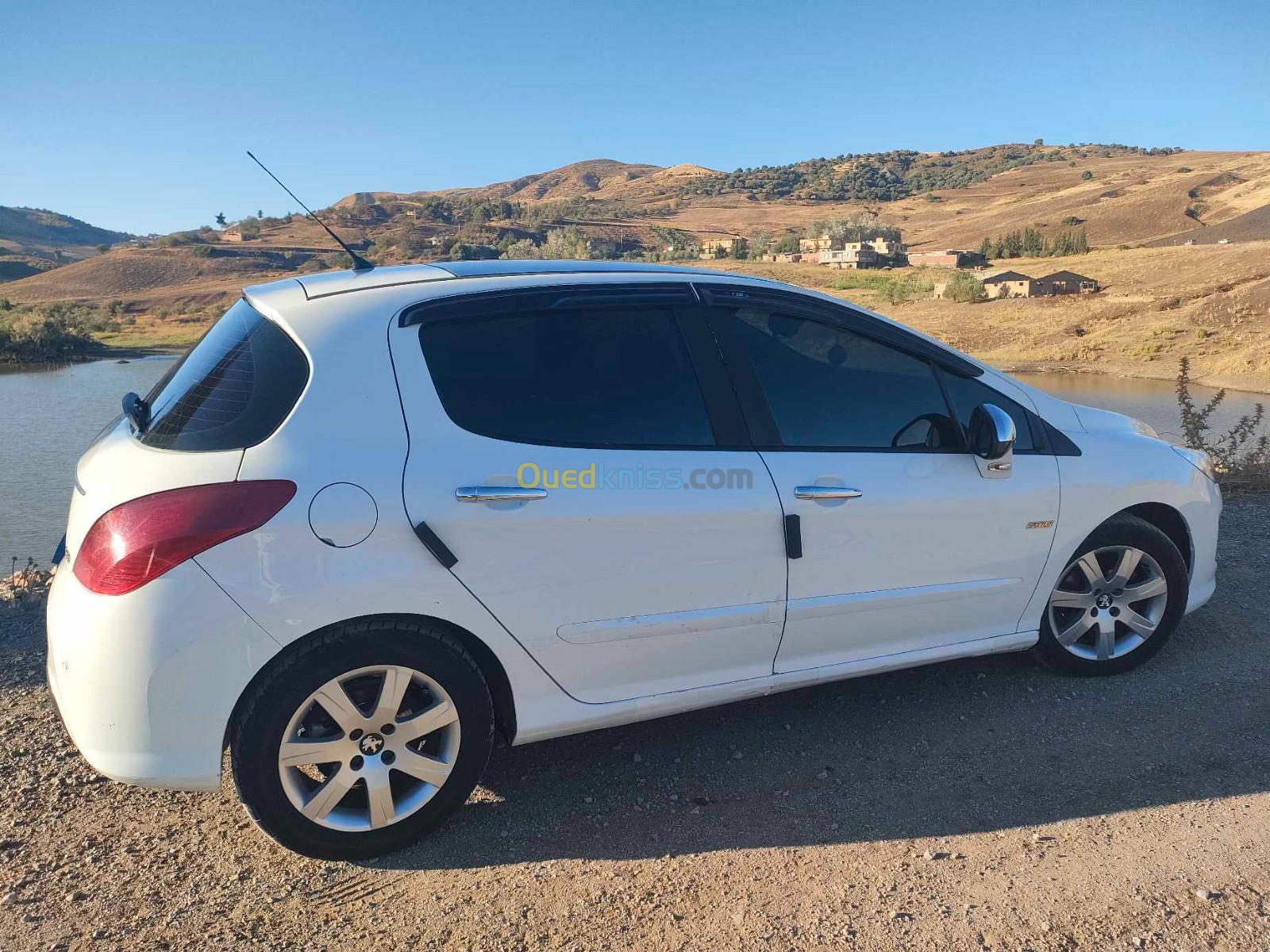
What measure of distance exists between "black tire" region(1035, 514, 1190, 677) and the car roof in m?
1.95

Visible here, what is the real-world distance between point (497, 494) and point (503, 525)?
0.09m

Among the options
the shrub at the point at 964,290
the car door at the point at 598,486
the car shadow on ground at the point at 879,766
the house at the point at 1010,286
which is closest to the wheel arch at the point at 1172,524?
the car shadow on ground at the point at 879,766

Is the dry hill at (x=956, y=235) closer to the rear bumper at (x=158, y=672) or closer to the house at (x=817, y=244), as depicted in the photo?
the house at (x=817, y=244)

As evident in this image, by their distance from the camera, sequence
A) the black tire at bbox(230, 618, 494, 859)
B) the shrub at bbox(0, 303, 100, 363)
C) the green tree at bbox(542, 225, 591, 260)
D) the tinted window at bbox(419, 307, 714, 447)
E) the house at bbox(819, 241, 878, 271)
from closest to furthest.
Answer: the black tire at bbox(230, 618, 494, 859) → the tinted window at bbox(419, 307, 714, 447) → the shrub at bbox(0, 303, 100, 363) → the green tree at bbox(542, 225, 591, 260) → the house at bbox(819, 241, 878, 271)

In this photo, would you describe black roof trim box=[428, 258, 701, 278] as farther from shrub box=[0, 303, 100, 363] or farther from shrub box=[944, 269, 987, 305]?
shrub box=[944, 269, 987, 305]

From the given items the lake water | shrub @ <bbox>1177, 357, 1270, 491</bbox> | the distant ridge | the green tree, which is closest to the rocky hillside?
the distant ridge

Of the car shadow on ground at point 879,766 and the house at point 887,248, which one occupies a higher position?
the car shadow on ground at point 879,766

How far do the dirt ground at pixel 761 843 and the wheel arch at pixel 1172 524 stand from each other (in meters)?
0.63

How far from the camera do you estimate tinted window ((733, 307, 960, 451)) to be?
10.5 feet

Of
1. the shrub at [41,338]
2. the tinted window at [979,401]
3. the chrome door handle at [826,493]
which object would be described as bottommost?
the shrub at [41,338]

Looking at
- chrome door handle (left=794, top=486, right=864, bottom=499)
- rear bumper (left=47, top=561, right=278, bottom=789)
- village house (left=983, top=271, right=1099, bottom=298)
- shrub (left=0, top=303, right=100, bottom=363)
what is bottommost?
village house (left=983, top=271, right=1099, bottom=298)

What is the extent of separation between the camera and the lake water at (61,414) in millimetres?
8789

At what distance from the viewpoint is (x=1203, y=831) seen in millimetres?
2836

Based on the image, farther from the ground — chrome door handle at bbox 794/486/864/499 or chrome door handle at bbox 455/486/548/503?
chrome door handle at bbox 455/486/548/503
